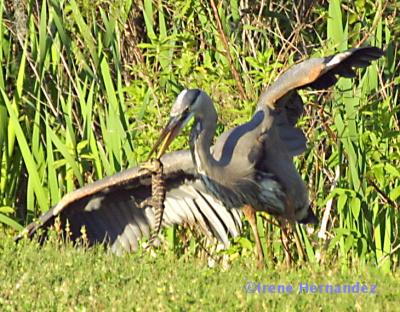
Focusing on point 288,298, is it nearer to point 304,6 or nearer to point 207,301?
point 207,301

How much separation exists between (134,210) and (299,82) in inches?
69.3

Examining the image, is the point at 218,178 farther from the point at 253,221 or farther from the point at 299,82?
the point at 299,82

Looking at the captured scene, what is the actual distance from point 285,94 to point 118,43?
1.56m

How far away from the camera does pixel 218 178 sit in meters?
7.95

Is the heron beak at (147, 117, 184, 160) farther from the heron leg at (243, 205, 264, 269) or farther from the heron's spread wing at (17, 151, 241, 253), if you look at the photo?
the heron leg at (243, 205, 264, 269)

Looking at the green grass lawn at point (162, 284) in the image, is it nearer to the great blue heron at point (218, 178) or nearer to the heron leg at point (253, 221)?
the heron leg at point (253, 221)

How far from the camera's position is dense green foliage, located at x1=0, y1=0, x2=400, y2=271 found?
26.1 ft

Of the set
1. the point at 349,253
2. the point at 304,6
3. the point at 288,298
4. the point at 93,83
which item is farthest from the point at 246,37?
the point at 288,298

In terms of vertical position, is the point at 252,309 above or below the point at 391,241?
above

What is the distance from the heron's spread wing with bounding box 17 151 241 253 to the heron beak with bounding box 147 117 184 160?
494 mm

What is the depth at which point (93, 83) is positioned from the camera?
8781 mm

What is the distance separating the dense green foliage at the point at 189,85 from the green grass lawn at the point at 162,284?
76 cm

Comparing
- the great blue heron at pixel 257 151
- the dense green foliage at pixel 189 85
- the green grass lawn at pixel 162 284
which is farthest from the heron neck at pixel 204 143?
the green grass lawn at pixel 162 284

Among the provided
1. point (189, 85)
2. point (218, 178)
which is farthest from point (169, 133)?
point (189, 85)
